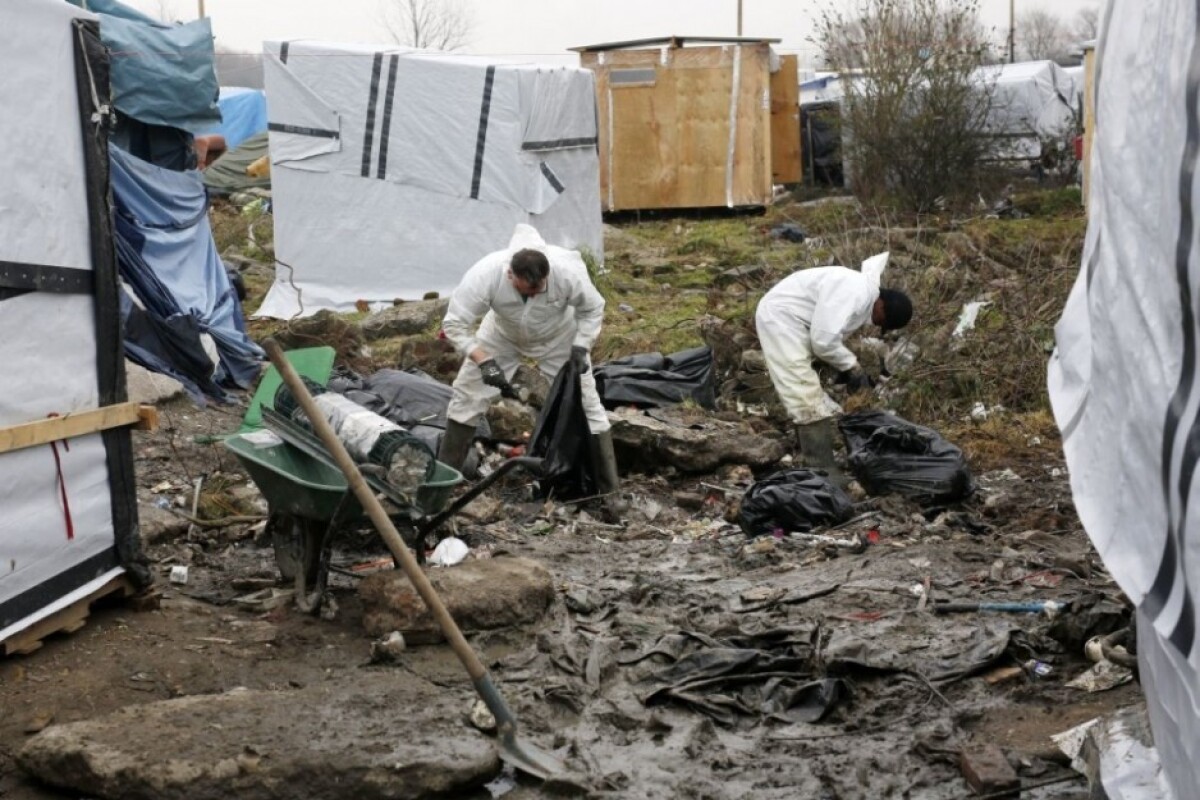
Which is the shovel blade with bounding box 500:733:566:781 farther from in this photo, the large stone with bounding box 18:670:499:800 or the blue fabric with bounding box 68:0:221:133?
the blue fabric with bounding box 68:0:221:133

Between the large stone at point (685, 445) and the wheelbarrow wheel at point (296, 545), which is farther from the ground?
the wheelbarrow wheel at point (296, 545)

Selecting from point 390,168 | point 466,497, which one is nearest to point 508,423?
point 466,497

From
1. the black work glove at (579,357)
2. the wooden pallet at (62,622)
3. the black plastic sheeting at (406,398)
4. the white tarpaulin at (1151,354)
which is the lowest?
the wooden pallet at (62,622)

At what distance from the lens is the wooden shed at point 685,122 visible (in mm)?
21641

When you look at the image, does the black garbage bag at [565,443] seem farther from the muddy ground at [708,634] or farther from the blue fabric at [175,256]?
the blue fabric at [175,256]

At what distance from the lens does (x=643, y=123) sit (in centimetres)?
2202

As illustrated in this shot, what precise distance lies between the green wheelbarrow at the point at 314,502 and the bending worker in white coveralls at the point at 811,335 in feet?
9.71

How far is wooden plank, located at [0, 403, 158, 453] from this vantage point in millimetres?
4883

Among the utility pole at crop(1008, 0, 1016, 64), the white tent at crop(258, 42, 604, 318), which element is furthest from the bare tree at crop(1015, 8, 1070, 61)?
the white tent at crop(258, 42, 604, 318)

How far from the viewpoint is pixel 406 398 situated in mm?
9477

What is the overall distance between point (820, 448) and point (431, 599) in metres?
4.34

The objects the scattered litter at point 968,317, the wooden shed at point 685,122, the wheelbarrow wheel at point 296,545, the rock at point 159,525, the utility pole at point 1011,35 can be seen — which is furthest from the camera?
the utility pole at point 1011,35

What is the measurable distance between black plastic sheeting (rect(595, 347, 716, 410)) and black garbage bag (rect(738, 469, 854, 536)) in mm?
2075

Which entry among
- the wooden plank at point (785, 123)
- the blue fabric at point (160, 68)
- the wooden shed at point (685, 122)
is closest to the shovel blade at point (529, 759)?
the blue fabric at point (160, 68)
